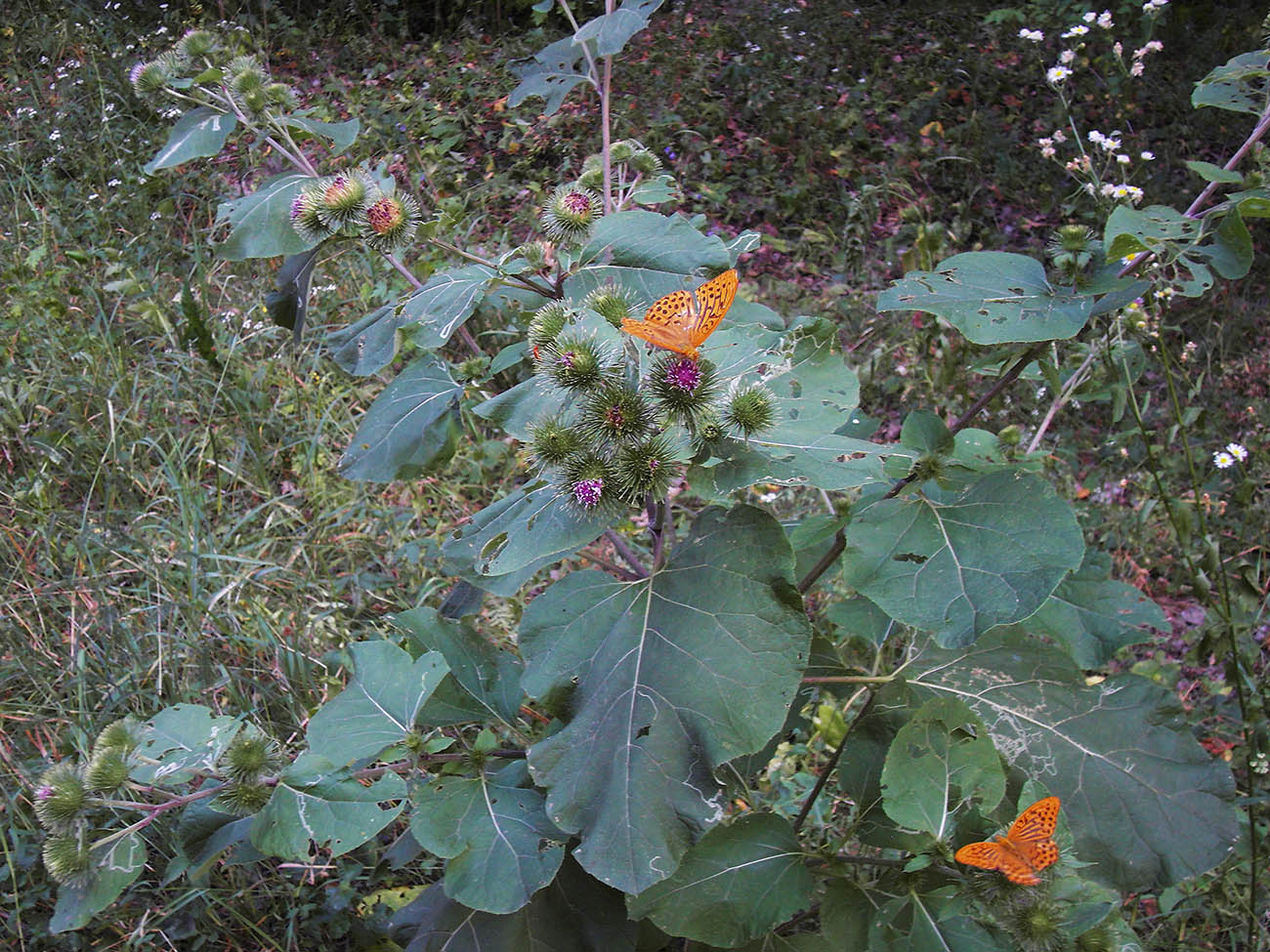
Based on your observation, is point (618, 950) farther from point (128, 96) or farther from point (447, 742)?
point (128, 96)

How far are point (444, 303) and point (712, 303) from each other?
0.61 meters

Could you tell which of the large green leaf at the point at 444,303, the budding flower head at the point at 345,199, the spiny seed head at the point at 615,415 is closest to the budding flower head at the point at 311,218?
the budding flower head at the point at 345,199

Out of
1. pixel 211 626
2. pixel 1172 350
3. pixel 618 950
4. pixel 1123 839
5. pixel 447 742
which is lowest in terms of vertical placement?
pixel 1172 350

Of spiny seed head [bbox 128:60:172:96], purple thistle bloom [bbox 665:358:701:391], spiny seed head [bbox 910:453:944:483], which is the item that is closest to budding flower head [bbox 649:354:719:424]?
purple thistle bloom [bbox 665:358:701:391]

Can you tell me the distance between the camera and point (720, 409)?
1.28 metres

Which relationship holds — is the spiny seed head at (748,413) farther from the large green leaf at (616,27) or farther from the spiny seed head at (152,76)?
the spiny seed head at (152,76)

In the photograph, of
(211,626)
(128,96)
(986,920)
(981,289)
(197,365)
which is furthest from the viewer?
(128,96)

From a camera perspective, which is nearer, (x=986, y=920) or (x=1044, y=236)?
(x=986, y=920)

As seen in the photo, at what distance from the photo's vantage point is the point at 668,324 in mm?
1125

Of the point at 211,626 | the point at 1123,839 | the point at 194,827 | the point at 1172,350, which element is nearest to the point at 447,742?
the point at 194,827

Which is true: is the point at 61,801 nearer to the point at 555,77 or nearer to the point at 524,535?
the point at 524,535

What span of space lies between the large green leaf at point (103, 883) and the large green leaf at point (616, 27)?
1.59 m

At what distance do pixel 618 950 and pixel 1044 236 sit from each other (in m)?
6.01

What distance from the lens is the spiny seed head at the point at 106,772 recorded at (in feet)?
4.83
